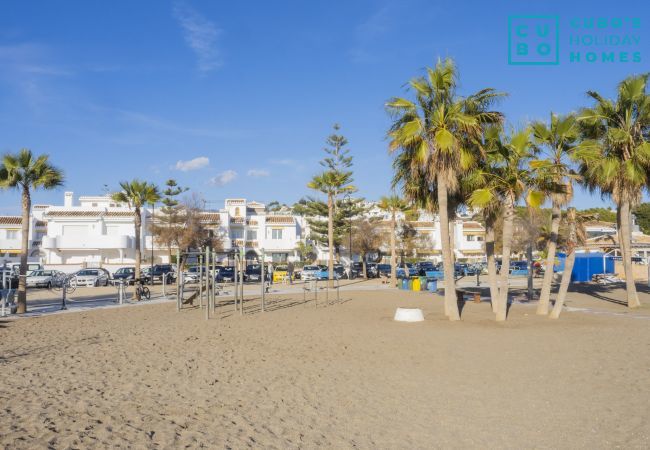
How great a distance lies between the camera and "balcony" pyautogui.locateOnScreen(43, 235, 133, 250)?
5000cm

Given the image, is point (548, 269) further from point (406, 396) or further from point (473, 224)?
point (473, 224)

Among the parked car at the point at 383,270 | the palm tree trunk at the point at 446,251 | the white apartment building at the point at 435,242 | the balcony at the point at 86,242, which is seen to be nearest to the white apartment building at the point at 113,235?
the balcony at the point at 86,242

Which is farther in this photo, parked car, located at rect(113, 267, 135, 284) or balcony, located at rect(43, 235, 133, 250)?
balcony, located at rect(43, 235, 133, 250)

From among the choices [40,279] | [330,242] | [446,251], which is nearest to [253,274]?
[330,242]

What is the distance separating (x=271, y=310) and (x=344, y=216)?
102 feet

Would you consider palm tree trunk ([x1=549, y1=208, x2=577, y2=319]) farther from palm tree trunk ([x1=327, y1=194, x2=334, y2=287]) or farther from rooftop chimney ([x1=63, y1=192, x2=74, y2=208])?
rooftop chimney ([x1=63, y1=192, x2=74, y2=208])

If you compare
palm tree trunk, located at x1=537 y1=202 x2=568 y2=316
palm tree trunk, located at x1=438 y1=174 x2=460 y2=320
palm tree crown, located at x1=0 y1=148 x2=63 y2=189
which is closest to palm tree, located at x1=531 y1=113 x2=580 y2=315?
palm tree trunk, located at x1=537 y1=202 x2=568 y2=316

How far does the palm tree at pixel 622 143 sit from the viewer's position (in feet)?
55.1

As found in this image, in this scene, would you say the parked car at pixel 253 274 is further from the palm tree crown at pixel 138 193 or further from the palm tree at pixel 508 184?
the palm tree at pixel 508 184

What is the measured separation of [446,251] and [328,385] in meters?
8.44

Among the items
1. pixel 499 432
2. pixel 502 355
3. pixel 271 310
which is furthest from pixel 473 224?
pixel 499 432

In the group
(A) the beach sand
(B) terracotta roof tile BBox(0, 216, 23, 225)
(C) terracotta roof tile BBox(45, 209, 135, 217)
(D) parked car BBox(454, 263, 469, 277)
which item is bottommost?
(D) parked car BBox(454, 263, 469, 277)

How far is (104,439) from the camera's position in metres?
5.66

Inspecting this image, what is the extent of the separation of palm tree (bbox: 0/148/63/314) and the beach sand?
4287 millimetres
